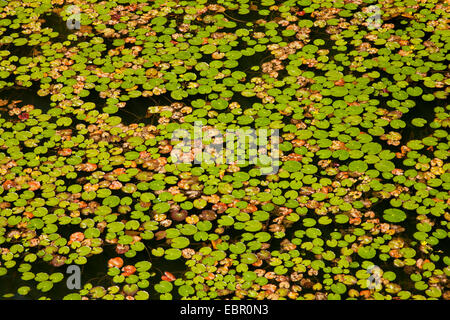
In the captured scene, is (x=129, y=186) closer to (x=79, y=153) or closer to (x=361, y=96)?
(x=79, y=153)

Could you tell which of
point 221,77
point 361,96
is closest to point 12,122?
point 221,77

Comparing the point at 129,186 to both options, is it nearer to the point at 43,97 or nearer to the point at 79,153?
the point at 79,153

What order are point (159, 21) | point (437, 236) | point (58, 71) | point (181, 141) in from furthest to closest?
point (159, 21) < point (58, 71) < point (181, 141) < point (437, 236)

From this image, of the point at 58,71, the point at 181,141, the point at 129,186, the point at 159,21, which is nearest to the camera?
the point at 129,186

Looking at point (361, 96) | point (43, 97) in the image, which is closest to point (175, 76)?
point (43, 97)

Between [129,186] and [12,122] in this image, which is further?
[12,122]

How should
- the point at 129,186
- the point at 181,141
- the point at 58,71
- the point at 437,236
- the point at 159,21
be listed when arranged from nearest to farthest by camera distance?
the point at 437,236, the point at 129,186, the point at 181,141, the point at 58,71, the point at 159,21

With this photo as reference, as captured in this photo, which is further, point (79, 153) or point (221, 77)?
point (221, 77)

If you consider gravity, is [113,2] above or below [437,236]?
above

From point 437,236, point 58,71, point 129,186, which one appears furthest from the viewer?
point 58,71
